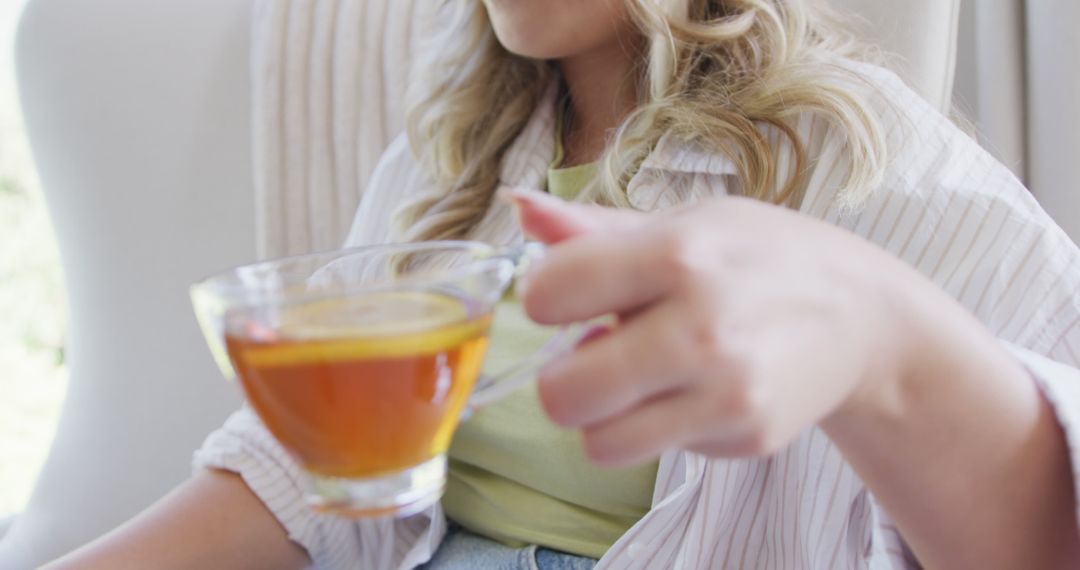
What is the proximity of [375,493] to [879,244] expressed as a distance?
51 centimetres

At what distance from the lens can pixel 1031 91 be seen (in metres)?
0.97

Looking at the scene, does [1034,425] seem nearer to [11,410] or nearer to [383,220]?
[383,220]

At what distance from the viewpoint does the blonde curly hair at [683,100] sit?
82 centimetres

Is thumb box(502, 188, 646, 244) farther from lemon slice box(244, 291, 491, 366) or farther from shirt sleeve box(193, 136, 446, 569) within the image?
shirt sleeve box(193, 136, 446, 569)

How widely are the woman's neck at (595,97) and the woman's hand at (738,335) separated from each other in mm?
602

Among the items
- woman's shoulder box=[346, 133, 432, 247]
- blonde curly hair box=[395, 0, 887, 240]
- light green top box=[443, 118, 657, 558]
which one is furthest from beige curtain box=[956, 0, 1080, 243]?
woman's shoulder box=[346, 133, 432, 247]

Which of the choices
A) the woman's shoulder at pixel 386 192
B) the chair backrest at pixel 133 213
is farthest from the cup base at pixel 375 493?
the chair backrest at pixel 133 213

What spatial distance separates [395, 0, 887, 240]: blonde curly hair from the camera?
0.82 metres

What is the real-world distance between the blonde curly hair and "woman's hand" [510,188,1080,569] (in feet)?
1.17

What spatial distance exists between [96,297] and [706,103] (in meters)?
0.80

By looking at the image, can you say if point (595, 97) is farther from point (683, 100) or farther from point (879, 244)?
point (879, 244)

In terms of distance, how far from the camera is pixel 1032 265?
699 mm

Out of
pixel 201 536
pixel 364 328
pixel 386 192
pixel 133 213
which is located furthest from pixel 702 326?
pixel 133 213

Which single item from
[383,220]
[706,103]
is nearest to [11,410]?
[383,220]
